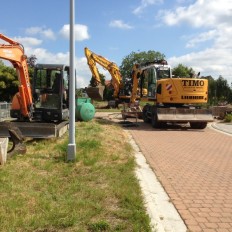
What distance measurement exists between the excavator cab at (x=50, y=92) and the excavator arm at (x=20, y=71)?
27.8 inches

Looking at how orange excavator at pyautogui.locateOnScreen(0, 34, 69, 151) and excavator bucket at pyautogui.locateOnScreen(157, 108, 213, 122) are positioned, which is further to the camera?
excavator bucket at pyautogui.locateOnScreen(157, 108, 213, 122)

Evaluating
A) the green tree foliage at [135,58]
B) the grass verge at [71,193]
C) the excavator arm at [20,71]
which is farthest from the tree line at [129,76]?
the grass verge at [71,193]

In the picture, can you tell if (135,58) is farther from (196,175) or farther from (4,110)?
(196,175)

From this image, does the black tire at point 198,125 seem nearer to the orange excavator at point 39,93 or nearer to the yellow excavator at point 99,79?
the orange excavator at point 39,93

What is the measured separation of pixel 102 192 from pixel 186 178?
87.6 inches

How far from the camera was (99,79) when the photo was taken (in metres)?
32.5

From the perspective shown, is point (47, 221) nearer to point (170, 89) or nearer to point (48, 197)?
point (48, 197)

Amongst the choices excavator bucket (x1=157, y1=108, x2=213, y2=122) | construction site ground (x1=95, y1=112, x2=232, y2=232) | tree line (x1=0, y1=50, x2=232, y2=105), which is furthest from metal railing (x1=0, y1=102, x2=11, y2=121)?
construction site ground (x1=95, y1=112, x2=232, y2=232)

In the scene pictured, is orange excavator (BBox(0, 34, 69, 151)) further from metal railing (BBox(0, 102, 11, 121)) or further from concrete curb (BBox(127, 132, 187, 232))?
metal railing (BBox(0, 102, 11, 121))

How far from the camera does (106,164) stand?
8547 mm

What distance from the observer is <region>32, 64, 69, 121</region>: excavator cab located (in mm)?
15070

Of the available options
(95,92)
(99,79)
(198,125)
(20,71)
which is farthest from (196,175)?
(95,92)

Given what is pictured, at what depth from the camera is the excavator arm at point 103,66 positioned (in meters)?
30.6

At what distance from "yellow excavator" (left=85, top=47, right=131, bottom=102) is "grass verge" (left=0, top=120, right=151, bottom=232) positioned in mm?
21238
